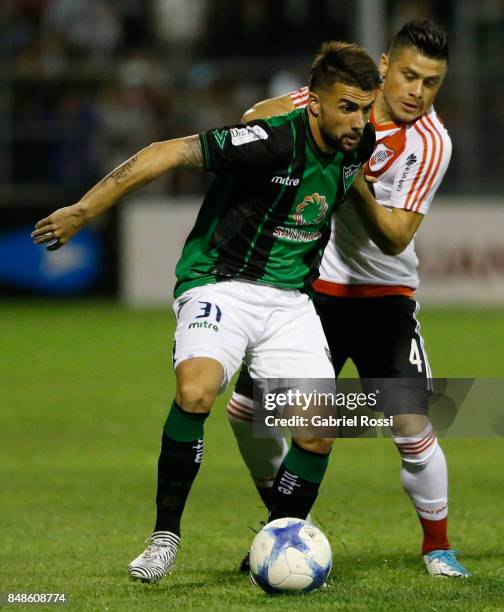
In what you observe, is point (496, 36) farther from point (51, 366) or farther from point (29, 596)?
point (29, 596)

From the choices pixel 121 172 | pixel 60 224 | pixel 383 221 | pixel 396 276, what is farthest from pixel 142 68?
pixel 60 224

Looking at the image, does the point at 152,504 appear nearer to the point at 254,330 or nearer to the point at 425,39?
the point at 254,330

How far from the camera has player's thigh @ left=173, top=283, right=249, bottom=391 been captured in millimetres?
5348

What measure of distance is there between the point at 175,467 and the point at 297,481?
55 cm

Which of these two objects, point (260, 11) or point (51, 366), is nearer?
point (51, 366)

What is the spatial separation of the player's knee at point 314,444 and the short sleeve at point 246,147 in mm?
→ 1129

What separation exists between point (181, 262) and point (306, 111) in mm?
831

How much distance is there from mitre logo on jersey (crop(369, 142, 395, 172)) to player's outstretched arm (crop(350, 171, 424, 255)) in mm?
269

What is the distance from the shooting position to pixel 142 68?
19.9 metres

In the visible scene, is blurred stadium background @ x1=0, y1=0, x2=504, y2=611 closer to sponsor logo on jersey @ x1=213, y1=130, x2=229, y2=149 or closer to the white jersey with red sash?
the white jersey with red sash

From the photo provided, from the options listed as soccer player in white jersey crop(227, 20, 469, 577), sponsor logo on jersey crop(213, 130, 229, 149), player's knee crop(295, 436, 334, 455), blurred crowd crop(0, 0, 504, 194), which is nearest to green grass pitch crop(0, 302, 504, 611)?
soccer player in white jersey crop(227, 20, 469, 577)

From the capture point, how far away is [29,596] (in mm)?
5098

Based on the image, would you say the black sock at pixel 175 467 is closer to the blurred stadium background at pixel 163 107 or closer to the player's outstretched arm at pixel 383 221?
the player's outstretched arm at pixel 383 221

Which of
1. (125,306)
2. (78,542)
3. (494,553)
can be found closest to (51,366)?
(125,306)
